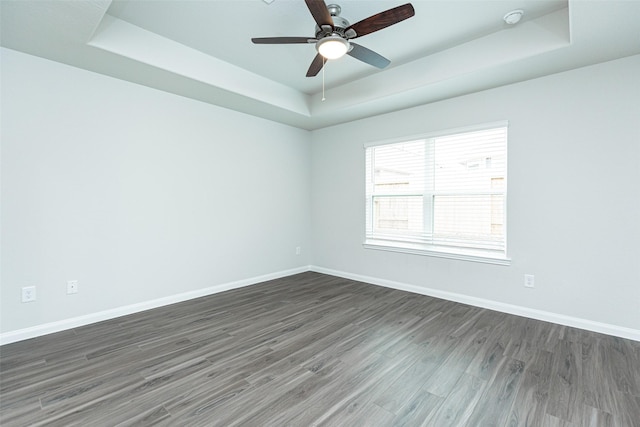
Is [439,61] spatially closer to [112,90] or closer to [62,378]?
[112,90]

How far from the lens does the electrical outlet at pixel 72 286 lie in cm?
293

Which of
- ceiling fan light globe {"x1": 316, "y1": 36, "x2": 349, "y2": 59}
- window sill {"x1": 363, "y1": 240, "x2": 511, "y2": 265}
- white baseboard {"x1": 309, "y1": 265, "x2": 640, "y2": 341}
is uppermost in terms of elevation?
ceiling fan light globe {"x1": 316, "y1": 36, "x2": 349, "y2": 59}

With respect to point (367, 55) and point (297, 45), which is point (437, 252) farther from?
point (297, 45)

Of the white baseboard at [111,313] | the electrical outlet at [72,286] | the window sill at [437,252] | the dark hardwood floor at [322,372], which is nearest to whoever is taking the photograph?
the dark hardwood floor at [322,372]

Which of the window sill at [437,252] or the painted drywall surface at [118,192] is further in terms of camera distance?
the window sill at [437,252]

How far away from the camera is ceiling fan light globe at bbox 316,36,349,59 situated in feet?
7.41

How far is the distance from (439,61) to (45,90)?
12.9ft

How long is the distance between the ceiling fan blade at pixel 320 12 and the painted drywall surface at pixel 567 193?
2.27m

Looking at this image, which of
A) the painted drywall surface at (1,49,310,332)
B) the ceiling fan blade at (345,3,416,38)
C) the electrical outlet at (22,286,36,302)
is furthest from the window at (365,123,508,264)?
the electrical outlet at (22,286,36,302)

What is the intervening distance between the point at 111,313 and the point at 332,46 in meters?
3.43

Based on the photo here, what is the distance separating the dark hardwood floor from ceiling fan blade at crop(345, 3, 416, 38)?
250 cm

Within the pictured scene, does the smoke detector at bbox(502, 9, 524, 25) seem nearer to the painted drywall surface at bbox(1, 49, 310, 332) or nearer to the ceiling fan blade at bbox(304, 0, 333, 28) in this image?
the ceiling fan blade at bbox(304, 0, 333, 28)

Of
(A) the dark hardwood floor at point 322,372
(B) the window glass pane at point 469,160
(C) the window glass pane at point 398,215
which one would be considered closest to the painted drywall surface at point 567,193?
(B) the window glass pane at point 469,160

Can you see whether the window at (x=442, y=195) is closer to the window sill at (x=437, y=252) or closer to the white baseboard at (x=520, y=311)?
the window sill at (x=437, y=252)
